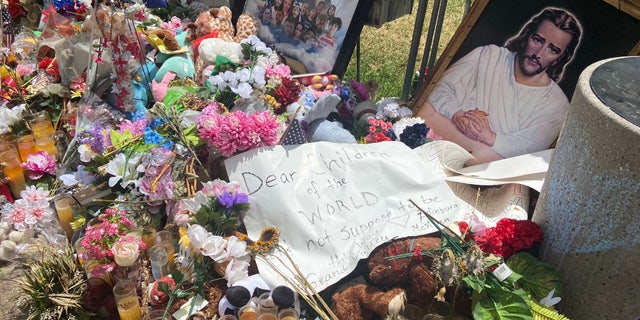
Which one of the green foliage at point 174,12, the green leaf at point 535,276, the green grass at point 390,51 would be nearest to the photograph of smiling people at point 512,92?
the green leaf at point 535,276

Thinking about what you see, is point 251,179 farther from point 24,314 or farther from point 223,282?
point 24,314

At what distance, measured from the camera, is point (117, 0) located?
3.01 metres

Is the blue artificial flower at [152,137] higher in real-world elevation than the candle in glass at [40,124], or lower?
higher

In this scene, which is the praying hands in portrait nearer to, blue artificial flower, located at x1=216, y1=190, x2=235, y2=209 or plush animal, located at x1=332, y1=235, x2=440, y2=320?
plush animal, located at x1=332, y1=235, x2=440, y2=320

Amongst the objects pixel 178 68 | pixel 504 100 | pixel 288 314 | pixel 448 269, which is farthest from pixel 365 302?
pixel 178 68

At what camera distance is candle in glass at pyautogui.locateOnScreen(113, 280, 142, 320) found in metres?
1.90

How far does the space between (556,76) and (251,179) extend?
161 cm

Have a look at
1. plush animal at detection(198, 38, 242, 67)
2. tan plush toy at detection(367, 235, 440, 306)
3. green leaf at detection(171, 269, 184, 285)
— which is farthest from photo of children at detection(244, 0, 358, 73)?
green leaf at detection(171, 269, 184, 285)

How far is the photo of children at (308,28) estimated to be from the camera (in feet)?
9.97

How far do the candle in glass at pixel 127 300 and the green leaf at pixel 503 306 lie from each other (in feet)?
4.26

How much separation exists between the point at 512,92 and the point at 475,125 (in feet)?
0.83

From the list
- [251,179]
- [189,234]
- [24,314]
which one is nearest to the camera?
[189,234]

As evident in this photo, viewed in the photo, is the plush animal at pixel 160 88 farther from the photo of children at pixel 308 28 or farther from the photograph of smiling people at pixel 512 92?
the photograph of smiling people at pixel 512 92

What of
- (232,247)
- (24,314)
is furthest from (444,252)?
(24,314)
